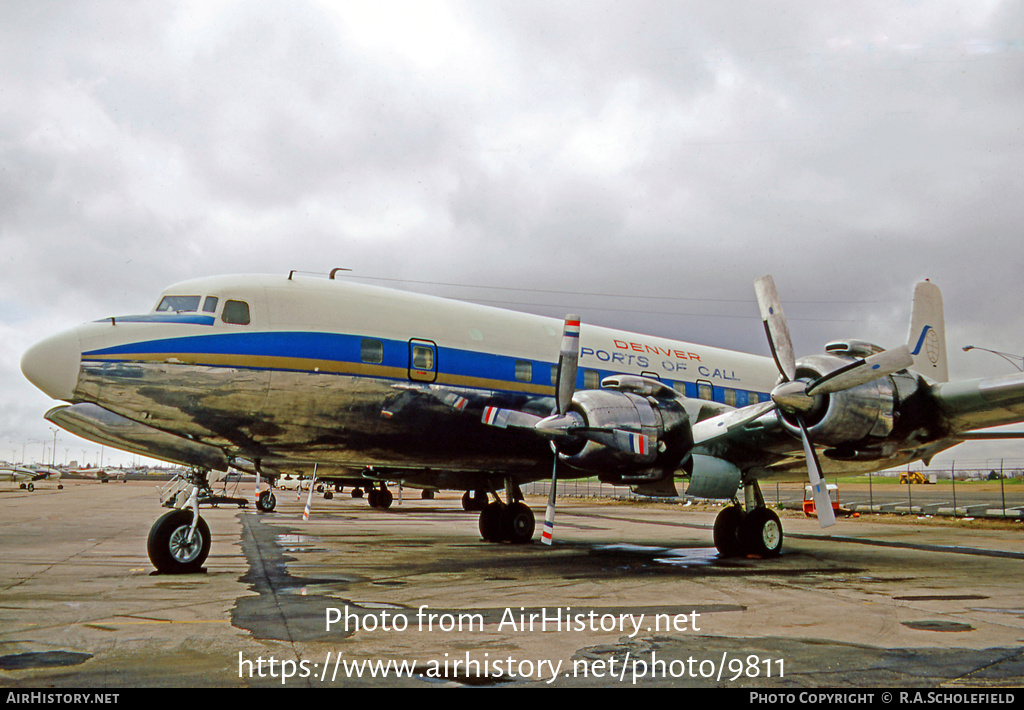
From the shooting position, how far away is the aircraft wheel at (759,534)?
13.6 metres

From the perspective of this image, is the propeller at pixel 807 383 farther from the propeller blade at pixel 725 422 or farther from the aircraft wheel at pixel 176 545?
the aircraft wheel at pixel 176 545

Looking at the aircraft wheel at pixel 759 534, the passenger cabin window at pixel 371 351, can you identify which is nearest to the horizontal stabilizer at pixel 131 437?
the passenger cabin window at pixel 371 351

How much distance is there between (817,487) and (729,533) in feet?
10.9

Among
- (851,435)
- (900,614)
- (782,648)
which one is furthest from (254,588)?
(851,435)

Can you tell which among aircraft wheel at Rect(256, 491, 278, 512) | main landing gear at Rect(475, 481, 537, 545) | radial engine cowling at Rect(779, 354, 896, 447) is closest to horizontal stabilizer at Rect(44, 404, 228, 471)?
main landing gear at Rect(475, 481, 537, 545)

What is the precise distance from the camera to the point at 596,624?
7082 millimetres

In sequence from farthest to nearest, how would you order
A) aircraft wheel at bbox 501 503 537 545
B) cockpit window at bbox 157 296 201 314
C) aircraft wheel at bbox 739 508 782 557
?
aircraft wheel at bbox 501 503 537 545 → aircraft wheel at bbox 739 508 782 557 → cockpit window at bbox 157 296 201 314

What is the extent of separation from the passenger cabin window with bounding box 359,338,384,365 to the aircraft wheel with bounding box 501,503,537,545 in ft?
22.0

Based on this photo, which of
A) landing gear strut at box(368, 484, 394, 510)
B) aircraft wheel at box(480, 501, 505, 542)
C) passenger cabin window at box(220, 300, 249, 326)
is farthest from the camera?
landing gear strut at box(368, 484, 394, 510)

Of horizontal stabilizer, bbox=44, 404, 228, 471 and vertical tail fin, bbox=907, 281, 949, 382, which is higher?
vertical tail fin, bbox=907, 281, 949, 382

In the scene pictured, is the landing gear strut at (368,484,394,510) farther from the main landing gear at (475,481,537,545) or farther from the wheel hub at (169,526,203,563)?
the wheel hub at (169,526,203,563)

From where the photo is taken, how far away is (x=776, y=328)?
11445 millimetres

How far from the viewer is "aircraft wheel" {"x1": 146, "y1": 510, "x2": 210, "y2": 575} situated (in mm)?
10569
